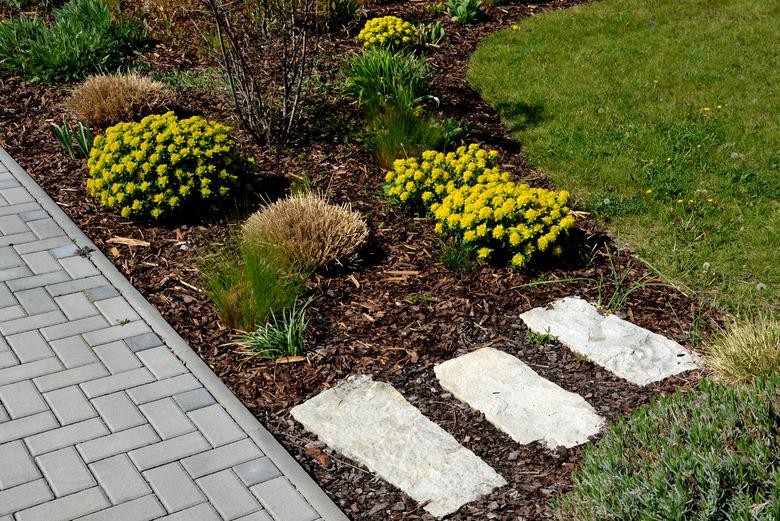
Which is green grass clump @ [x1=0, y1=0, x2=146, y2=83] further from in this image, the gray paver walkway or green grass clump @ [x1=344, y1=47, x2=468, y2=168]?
the gray paver walkway

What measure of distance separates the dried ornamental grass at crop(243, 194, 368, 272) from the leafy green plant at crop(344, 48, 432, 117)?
1770mm

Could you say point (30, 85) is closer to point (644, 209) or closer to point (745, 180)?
point (644, 209)

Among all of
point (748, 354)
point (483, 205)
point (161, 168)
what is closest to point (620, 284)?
point (483, 205)

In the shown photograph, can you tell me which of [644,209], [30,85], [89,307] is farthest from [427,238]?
[30,85]

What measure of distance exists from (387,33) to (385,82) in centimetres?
124

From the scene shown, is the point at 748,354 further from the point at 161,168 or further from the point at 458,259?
the point at 161,168

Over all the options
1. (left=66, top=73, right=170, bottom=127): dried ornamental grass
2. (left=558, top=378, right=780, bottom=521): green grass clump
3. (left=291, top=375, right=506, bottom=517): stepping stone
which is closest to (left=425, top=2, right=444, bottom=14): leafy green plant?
(left=66, top=73, right=170, bottom=127): dried ornamental grass

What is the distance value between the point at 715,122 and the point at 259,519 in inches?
208

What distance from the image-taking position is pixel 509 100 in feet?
26.9

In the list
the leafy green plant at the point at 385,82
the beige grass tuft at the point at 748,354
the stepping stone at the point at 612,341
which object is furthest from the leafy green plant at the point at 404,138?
the beige grass tuft at the point at 748,354

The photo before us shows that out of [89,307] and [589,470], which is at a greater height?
[589,470]

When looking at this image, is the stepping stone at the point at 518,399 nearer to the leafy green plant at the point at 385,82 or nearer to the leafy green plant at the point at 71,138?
the leafy green plant at the point at 385,82

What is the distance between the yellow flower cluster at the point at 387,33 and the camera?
8.77 metres

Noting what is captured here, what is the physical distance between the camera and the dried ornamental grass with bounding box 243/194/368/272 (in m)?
5.74
